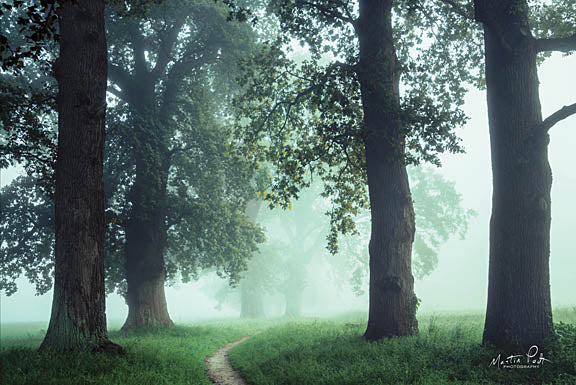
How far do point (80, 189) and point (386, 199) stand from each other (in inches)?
294

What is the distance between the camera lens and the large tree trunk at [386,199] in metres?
10.2

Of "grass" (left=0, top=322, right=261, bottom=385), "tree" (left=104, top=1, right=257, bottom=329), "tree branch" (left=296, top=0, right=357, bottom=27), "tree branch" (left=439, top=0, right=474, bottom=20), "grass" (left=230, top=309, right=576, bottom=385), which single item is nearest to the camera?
"grass" (left=0, top=322, right=261, bottom=385)

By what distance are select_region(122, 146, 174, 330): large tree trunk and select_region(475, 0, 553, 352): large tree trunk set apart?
510 inches

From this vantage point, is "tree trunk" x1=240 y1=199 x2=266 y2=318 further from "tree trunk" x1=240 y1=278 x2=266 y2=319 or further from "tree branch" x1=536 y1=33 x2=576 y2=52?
"tree branch" x1=536 y1=33 x2=576 y2=52

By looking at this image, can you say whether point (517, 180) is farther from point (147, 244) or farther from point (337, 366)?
point (147, 244)

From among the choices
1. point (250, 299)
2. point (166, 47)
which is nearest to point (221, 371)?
point (166, 47)

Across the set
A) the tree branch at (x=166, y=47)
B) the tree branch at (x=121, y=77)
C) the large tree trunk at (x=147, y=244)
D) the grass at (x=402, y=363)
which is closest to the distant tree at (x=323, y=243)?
the large tree trunk at (x=147, y=244)

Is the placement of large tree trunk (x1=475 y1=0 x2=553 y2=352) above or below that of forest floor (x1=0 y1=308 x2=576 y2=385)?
above

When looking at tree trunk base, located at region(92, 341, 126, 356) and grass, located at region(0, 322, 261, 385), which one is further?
tree trunk base, located at region(92, 341, 126, 356)

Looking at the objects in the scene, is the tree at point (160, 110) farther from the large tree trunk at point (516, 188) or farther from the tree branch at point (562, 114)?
the tree branch at point (562, 114)

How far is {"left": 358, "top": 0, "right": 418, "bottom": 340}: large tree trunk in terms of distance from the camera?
1017 centimetres

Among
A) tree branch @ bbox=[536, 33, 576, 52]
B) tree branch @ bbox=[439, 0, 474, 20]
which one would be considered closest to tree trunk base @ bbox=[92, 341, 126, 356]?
tree branch @ bbox=[536, 33, 576, 52]

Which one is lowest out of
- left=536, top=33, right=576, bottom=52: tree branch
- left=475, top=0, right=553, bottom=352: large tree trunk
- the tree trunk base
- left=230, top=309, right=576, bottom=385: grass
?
left=230, top=309, right=576, bottom=385: grass

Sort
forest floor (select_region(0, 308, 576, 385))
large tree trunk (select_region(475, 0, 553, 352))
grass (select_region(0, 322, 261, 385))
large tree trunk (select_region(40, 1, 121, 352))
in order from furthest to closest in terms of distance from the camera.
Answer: large tree trunk (select_region(475, 0, 553, 352))
large tree trunk (select_region(40, 1, 121, 352))
forest floor (select_region(0, 308, 576, 385))
grass (select_region(0, 322, 261, 385))
